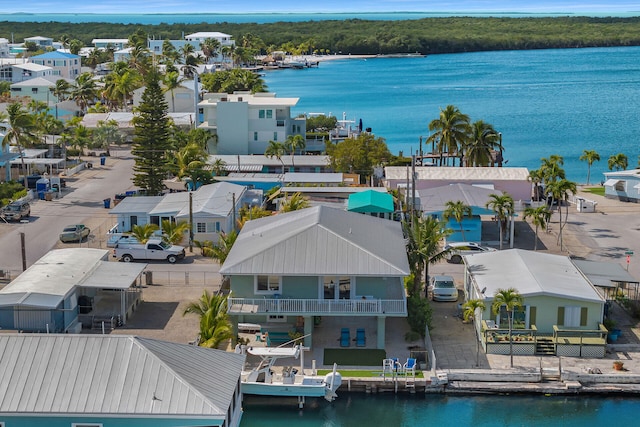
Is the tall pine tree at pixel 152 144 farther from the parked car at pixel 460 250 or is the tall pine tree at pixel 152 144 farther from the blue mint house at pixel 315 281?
the blue mint house at pixel 315 281

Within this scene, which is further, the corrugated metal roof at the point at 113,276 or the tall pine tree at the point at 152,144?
the tall pine tree at the point at 152,144

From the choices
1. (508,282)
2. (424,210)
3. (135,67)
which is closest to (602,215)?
(424,210)

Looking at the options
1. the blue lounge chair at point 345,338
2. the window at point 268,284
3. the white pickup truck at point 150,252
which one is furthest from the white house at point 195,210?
the blue lounge chair at point 345,338

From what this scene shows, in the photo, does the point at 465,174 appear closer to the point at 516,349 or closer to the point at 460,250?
the point at 460,250

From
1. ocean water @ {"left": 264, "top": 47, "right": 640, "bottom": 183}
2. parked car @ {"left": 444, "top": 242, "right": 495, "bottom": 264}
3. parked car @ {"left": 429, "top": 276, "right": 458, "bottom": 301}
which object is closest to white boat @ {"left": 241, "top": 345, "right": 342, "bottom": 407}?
parked car @ {"left": 429, "top": 276, "right": 458, "bottom": 301}

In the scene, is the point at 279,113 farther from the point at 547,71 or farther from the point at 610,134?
the point at 547,71

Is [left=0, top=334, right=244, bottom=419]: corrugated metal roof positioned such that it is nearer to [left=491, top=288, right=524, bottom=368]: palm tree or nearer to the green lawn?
[left=491, top=288, right=524, bottom=368]: palm tree
